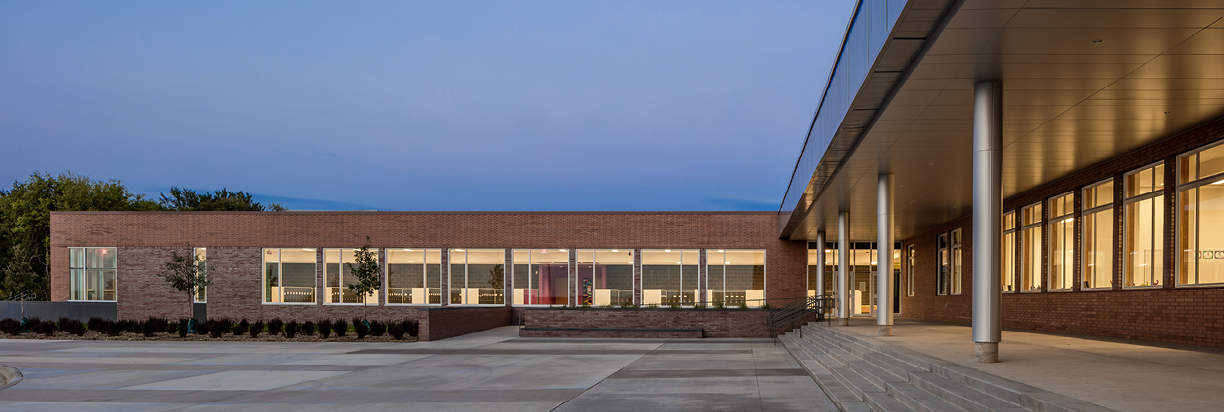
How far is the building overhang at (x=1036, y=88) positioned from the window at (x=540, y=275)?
17913mm

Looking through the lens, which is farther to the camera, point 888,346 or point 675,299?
point 675,299

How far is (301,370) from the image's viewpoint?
661 inches

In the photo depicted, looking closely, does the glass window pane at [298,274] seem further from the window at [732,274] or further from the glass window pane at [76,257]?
the window at [732,274]

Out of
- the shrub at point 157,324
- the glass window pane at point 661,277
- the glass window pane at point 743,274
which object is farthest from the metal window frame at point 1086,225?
Result: the shrub at point 157,324

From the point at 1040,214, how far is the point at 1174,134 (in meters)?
6.97

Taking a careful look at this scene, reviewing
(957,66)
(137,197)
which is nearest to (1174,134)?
(957,66)

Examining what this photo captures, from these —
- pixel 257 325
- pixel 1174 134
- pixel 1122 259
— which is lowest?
pixel 257 325

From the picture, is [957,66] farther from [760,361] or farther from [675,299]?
[675,299]

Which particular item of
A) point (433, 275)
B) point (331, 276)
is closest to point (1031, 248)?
point (433, 275)

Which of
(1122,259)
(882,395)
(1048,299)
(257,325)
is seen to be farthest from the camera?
(257,325)

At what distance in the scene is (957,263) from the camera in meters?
28.5

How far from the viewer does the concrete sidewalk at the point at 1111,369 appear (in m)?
7.29

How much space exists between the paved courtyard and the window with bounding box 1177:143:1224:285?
5.96 meters

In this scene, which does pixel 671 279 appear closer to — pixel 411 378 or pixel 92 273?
pixel 411 378
